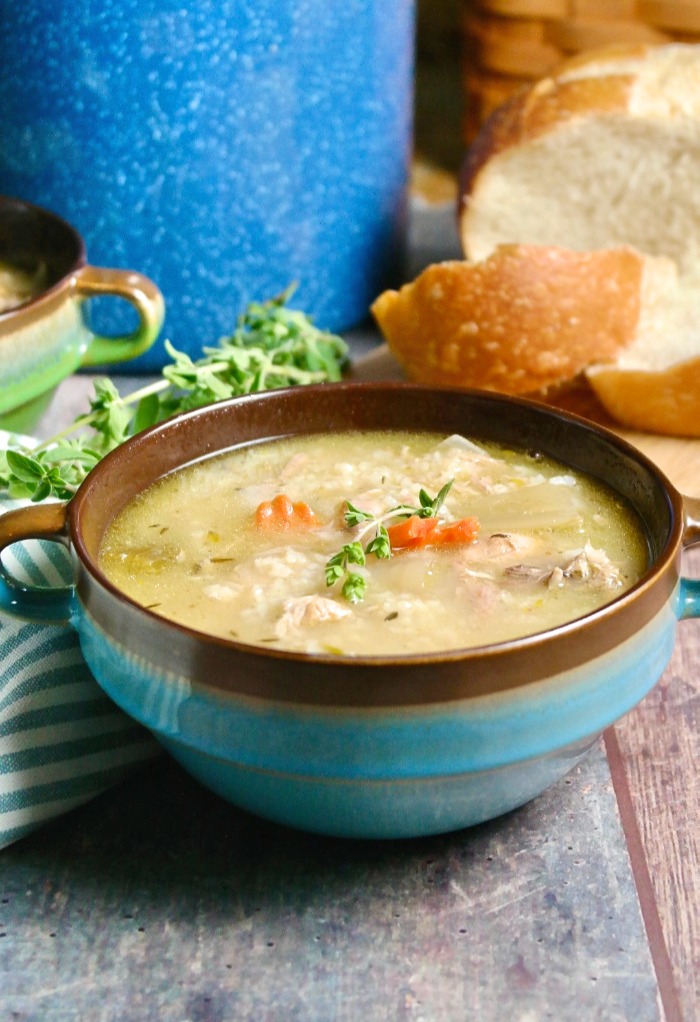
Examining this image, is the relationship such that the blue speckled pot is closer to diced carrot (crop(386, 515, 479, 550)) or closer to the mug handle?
the mug handle

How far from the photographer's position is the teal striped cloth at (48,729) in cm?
160

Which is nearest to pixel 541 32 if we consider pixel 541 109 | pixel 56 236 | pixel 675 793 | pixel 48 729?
pixel 541 109

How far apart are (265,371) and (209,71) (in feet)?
2.45

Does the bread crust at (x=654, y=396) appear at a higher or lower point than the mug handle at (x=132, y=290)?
lower

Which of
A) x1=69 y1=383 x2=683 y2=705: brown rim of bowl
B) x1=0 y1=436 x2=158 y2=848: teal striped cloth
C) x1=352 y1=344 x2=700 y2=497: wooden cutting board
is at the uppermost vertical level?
x1=69 y1=383 x2=683 y2=705: brown rim of bowl

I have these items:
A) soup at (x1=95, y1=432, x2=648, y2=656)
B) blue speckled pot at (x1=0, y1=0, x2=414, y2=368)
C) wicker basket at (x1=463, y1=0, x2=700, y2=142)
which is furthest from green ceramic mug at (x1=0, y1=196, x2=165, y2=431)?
wicker basket at (x1=463, y1=0, x2=700, y2=142)

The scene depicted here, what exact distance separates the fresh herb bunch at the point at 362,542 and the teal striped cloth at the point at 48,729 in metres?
0.36

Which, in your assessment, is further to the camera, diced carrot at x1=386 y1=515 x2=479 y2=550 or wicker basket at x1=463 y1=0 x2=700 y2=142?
wicker basket at x1=463 y1=0 x2=700 y2=142

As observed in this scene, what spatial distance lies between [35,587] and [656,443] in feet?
4.37

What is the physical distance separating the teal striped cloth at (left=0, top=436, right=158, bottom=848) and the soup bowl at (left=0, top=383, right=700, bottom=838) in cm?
9

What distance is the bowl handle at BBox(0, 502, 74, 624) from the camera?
5.05ft

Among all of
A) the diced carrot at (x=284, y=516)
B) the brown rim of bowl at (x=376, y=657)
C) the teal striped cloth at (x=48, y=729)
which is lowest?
the teal striped cloth at (x=48, y=729)

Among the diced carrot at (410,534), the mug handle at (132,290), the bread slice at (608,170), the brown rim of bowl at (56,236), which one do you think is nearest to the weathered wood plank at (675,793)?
the diced carrot at (410,534)

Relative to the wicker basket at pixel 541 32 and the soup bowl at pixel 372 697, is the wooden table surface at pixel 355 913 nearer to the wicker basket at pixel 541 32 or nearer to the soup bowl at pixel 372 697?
the soup bowl at pixel 372 697
